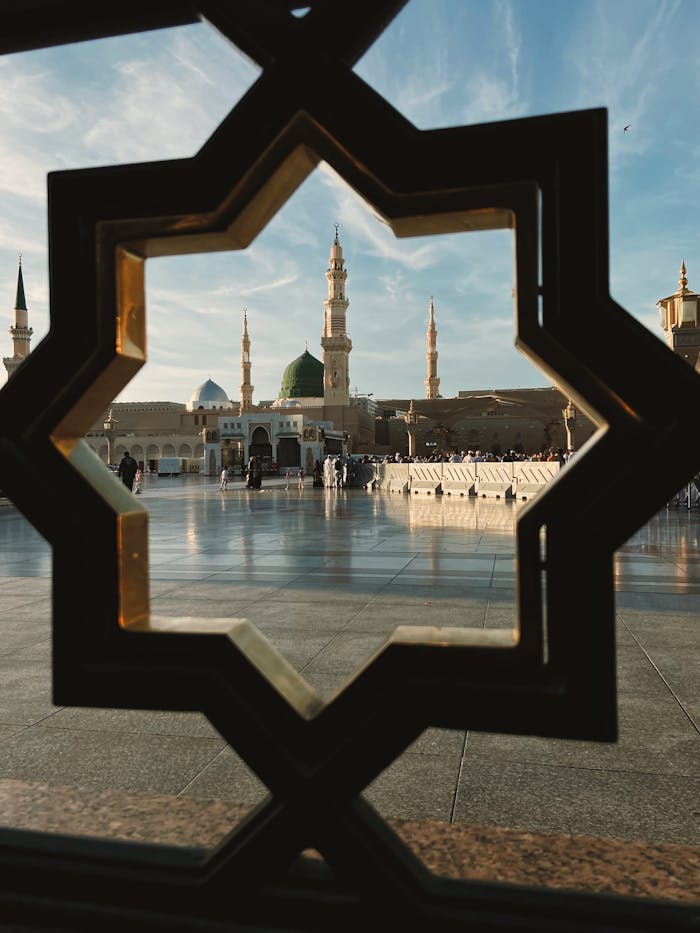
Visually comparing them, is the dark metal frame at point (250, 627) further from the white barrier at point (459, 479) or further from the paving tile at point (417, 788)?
the white barrier at point (459, 479)

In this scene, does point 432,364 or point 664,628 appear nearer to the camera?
point 664,628

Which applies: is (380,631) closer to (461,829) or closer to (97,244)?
(461,829)

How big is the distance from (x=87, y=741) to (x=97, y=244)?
181 centimetres

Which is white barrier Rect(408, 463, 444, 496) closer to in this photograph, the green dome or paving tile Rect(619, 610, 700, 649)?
paving tile Rect(619, 610, 700, 649)

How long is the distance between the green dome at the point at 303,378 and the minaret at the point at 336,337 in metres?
8.13

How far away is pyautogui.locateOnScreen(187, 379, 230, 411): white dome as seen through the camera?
67125mm

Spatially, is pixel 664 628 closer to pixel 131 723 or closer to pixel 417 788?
pixel 417 788

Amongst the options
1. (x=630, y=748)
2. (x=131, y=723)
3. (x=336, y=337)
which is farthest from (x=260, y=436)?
(x=630, y=748)

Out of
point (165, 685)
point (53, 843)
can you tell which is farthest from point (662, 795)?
point (53, 843)

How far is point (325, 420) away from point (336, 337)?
21.0ft

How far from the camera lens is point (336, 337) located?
1994 inches

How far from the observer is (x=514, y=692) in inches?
48.4

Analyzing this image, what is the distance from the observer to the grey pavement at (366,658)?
1.96 metres

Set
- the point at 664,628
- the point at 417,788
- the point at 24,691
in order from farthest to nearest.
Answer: the point at 664,628 < the point at 24,691 < the point at 417,788
